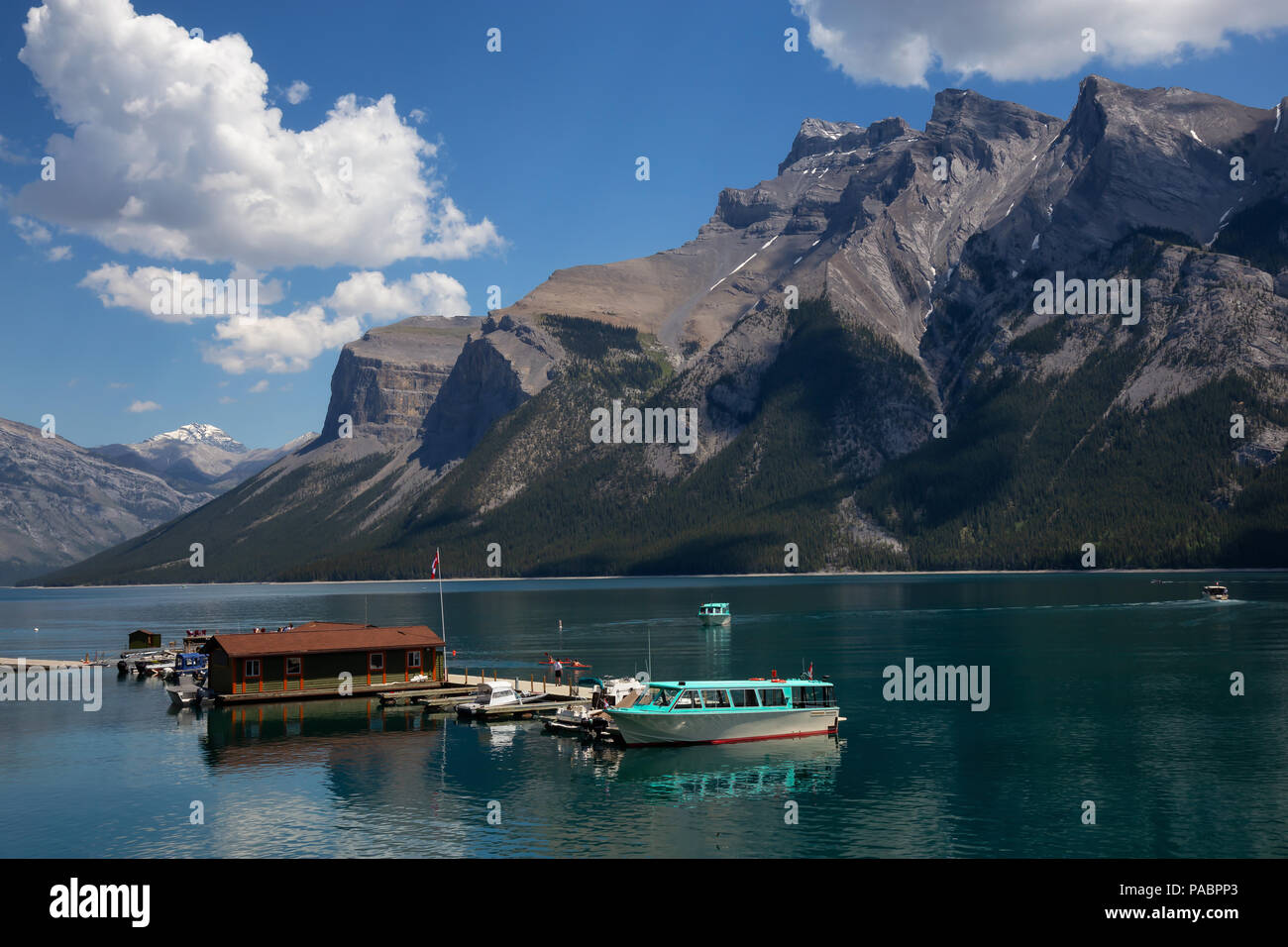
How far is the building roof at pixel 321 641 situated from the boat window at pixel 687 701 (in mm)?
34874

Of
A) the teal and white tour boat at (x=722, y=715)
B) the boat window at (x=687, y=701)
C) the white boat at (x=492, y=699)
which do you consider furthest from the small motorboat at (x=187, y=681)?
A: the boat window at (x=687, y=701)

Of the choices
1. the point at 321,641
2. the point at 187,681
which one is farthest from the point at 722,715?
the point at 187,681

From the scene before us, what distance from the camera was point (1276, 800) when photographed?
54.1 m

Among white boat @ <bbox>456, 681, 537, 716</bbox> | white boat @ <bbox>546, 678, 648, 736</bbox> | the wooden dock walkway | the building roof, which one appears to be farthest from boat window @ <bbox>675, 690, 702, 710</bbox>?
the wooden dock walkway

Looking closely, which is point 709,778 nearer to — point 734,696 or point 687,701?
point 687,701

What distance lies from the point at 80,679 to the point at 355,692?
143 ft

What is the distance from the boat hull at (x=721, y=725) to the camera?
74.3 metres

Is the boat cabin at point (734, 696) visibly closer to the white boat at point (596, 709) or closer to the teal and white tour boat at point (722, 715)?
the teal and white tour boat at point (722, 715)

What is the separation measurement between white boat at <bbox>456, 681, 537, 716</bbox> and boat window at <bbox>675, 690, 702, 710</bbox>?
20150 mm

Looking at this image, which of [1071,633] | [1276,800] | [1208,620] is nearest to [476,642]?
[1071,633]
